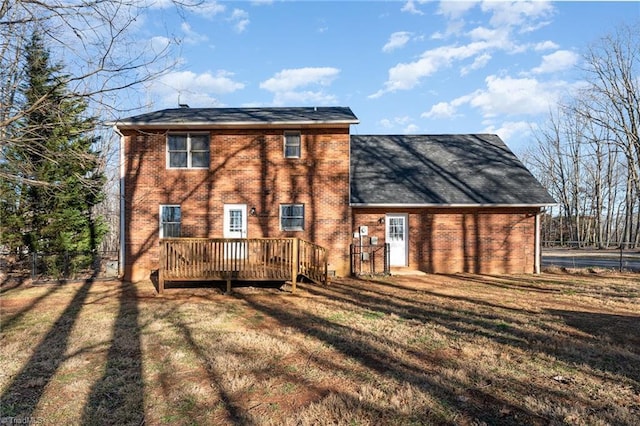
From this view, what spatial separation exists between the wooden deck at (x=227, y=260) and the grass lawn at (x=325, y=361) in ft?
3.36

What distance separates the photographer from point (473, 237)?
1394cm

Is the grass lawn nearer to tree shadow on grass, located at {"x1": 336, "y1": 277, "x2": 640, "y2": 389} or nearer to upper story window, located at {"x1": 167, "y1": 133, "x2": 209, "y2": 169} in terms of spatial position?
tree shadow on grass, located at {"x1": 336, "y1": 277, "x2": 640, "y2": 389}

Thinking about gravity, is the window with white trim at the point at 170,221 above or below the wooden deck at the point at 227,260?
above

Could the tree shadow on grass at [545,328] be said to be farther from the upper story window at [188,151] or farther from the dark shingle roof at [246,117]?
the upper story window at [188,151]

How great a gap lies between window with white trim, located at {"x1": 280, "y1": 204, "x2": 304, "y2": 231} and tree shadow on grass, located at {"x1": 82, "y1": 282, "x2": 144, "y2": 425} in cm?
683

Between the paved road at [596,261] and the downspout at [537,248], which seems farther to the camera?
the paved road at [596,261]

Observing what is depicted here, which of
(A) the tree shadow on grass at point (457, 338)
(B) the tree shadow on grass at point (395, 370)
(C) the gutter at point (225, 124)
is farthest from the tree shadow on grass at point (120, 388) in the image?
(C) the gutter at point (225, 124)

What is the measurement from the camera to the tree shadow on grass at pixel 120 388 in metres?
3.68

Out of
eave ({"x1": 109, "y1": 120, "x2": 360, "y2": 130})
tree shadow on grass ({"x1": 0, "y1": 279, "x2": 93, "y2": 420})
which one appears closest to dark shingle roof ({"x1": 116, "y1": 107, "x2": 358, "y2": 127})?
eave ({"x1": 109, "y1": 120, "x2": 360, "y2": 130})

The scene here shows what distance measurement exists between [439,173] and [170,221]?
10.4 metres

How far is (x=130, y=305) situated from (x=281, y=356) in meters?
5.40

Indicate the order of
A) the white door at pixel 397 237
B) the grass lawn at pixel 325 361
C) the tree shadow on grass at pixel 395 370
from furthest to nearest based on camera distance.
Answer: the white door at pixel 397 237 < the grass lawn at pixel 325 361 < the tree shadow on grass at pixel 395 370

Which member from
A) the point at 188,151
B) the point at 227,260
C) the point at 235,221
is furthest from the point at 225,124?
the point at 227,260

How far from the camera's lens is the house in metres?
12.8
